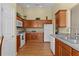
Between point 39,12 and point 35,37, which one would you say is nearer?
point 35,37

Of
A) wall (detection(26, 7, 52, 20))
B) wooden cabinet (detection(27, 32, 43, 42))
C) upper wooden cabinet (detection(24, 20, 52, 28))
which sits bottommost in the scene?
wooden cabinet (detection(27, 32, 43, 42))

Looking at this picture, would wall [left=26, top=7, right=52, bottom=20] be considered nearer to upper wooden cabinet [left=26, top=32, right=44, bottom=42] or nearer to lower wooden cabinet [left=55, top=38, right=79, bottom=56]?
upper wooden cabinet [left=26, top=32, right=44, bottom=42]

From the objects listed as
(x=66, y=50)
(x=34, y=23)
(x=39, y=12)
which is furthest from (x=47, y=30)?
(x=66, y=50)

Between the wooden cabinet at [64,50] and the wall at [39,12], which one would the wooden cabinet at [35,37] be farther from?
the wooden cabinet at [64,50]

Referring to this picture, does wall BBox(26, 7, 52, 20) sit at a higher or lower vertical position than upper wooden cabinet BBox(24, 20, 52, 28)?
higher

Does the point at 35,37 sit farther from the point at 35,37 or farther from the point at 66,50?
the point at 66,50

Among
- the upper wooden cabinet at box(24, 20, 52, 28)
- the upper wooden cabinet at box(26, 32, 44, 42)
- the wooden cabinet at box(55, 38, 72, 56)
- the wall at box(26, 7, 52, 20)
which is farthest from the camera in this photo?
the wall at box(26, 7, 52, 20)

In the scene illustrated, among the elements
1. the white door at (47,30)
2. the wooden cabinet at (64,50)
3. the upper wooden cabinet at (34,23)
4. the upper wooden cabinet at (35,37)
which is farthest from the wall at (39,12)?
the wooden cabinet at (64,50)

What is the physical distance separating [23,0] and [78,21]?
4627 mm

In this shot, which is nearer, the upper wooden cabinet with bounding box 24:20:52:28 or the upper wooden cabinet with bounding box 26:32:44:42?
the upper wooden cabinet with bounding box 26:32:44:42

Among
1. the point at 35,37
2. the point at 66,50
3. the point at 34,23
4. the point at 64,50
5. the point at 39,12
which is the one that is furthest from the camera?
the point at 39,12

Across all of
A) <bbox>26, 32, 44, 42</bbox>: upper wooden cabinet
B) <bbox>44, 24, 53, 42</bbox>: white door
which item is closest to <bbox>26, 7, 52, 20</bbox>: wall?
<bbox>44, 24, 53, 42</bbox>: white door

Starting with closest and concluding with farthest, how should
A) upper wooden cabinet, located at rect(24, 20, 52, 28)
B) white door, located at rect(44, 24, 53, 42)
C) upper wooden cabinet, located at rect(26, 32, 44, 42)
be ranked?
1. white door, located at rect(44, 24, 53, 42)
2. upper wooden cabinet, located at rect(26, 32, 44, 42)
3. upper wooden cabinet, located at rect(24, 20, 52, 28)

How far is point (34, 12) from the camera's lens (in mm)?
13391
